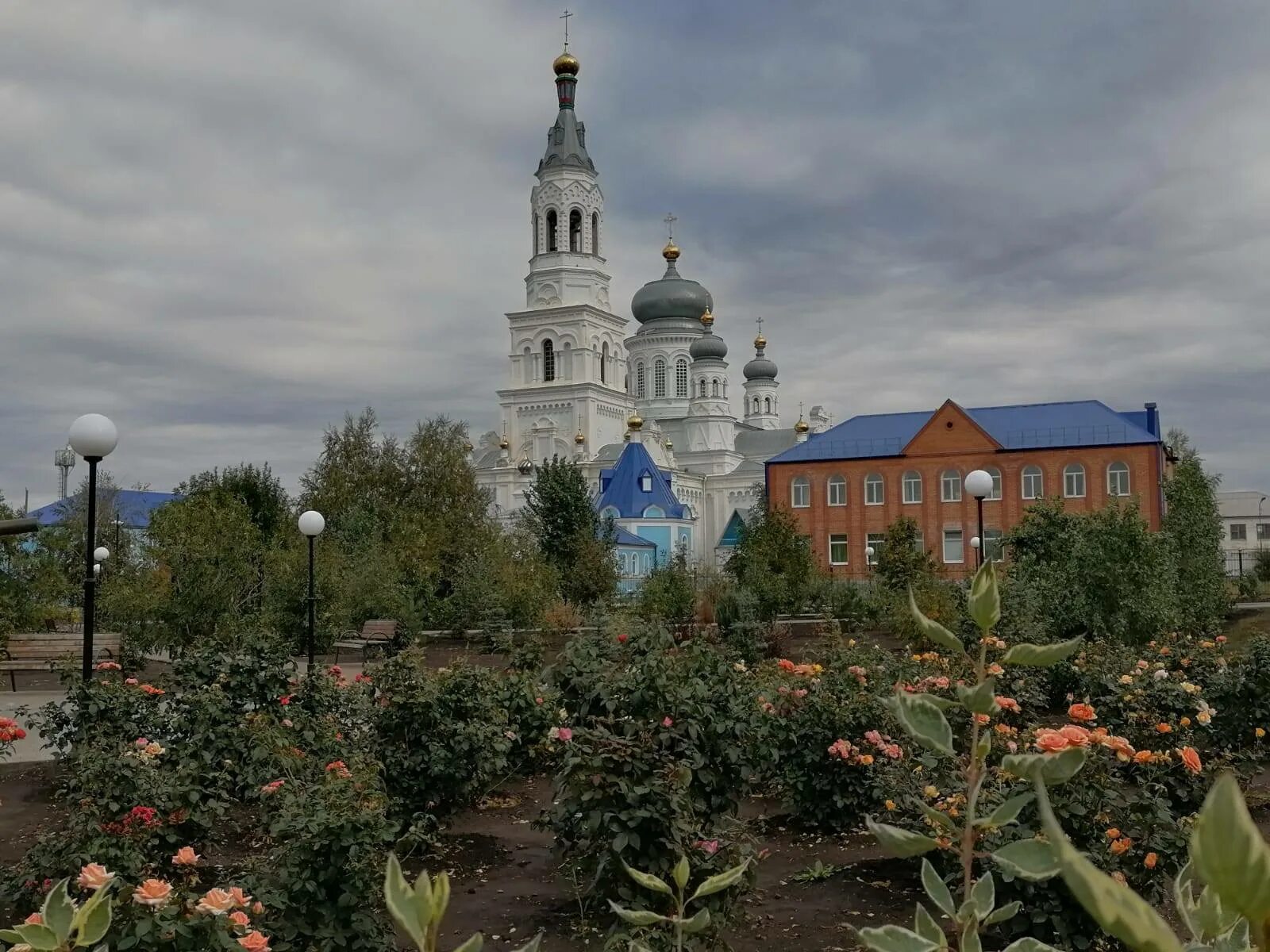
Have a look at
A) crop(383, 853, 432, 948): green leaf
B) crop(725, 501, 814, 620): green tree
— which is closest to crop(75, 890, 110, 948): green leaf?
crop(383, 853, 432, 948): green leaf

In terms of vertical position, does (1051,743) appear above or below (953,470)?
below

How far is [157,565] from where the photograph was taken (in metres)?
17.8

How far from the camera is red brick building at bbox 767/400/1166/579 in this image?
127 ft

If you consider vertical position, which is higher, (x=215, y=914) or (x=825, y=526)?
(x=825, y=526)

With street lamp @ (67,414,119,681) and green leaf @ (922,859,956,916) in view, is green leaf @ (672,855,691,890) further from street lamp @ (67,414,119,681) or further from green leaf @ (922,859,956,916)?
street lamp @ (67,414,119,681)

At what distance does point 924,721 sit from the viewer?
5.86 feet

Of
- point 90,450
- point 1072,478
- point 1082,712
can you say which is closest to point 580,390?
point 1072,478

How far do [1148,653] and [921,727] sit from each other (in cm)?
938

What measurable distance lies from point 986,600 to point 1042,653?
0.12m

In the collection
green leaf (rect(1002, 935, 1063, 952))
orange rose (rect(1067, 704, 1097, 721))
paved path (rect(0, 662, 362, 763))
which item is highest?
green leaf (rect(1002, 935, 1063, 952))

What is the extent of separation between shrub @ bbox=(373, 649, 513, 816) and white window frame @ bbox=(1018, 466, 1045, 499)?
115 feet

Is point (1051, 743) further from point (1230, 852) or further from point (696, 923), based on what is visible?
point (1230, 852)

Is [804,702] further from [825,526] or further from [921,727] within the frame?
[825,526]

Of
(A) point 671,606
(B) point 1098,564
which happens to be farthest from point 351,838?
(A) point 671,606
